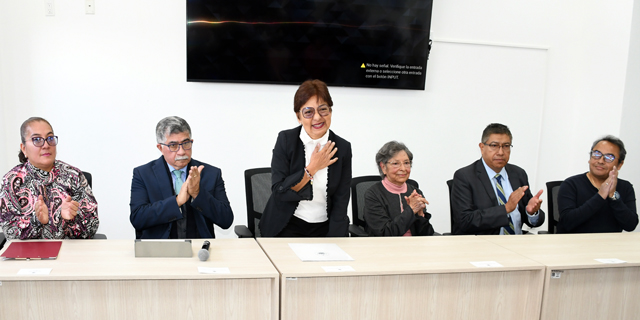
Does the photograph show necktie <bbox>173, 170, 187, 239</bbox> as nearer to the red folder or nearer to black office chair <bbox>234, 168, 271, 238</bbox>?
black office chair <bbox>234, 168, 271, 238</bbox>

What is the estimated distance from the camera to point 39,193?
2.24m

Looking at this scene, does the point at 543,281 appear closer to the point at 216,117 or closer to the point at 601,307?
the point at 601,307

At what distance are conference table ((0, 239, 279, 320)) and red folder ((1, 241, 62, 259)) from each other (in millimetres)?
34

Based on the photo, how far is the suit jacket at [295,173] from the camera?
2471mm

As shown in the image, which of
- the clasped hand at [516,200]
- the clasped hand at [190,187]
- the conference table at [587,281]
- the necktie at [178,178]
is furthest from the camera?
the clasped hand at [516,200]

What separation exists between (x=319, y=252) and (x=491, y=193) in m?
1.29

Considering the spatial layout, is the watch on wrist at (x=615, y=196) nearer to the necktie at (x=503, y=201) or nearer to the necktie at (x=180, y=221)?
the necktie at (x=503, y=201)

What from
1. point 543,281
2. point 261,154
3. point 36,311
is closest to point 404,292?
point 543,281

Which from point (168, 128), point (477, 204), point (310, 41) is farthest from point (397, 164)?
point (310, 41)

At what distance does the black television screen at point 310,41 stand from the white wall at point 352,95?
4.9 inches

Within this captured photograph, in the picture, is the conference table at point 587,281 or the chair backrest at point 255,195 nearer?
the conference table at point 587,281

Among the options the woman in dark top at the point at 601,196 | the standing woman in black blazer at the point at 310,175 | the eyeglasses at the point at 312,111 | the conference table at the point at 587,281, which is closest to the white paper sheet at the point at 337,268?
the standing woman in black blazer at the point at 310,175

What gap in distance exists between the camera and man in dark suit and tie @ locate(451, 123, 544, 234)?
9.50 ft

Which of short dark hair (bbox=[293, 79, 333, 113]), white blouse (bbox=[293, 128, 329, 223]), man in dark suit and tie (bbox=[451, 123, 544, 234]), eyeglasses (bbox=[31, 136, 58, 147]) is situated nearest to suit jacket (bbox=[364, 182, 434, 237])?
man in dark suit and tie (bbox=[451, 123, 544, 234])
